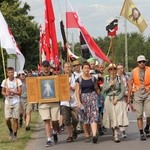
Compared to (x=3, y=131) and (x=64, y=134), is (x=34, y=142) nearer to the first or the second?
(x=64, y=134)

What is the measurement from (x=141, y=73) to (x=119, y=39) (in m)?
76.8

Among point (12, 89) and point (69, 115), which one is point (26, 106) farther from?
point (69, 115)

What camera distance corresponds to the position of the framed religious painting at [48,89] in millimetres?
11203

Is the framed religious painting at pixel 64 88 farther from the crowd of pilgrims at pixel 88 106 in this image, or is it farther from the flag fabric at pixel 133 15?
the flag fabric at pixel 133 15

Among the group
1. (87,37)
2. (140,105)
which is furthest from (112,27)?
(140,105)

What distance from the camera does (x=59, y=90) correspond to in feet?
37.0

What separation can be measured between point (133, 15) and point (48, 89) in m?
3.88

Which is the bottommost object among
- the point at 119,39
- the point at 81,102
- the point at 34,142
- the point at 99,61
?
the point at 34,142

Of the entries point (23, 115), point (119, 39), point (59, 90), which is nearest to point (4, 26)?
point (59, 90)

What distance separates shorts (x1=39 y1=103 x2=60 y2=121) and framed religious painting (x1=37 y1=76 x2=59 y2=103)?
115 mm

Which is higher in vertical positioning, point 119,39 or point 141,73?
point 119,39

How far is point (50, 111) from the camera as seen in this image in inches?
443

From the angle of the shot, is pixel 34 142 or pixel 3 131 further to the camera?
pixel 3 131

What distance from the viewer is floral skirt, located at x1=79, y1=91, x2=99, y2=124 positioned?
1130 cm
